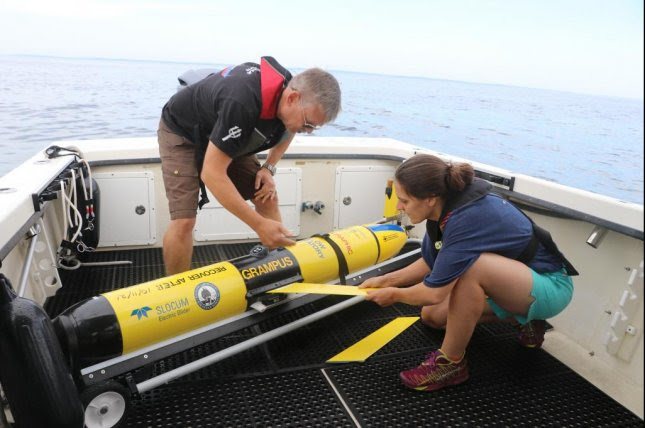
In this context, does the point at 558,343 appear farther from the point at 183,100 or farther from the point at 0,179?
the point at 0,179

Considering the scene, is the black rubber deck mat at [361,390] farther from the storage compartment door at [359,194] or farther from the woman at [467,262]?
the storage compartment door at [359,194]

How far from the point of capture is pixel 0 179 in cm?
247

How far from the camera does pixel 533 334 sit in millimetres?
2348

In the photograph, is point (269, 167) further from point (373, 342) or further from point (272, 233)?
point (373, 342)

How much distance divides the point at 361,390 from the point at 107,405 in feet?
3.35

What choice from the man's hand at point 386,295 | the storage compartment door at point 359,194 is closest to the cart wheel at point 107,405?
the man's hand at point 386,295

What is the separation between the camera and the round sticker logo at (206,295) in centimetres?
198

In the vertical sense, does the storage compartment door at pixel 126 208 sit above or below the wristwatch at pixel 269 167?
below

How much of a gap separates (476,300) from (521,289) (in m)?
0.19

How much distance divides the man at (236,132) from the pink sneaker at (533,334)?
1284mm

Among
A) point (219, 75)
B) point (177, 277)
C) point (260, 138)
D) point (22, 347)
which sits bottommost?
point (177, 277)

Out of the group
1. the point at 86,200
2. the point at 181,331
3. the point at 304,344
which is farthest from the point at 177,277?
the point at 86,200

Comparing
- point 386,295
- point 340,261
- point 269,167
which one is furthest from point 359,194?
point 386,295

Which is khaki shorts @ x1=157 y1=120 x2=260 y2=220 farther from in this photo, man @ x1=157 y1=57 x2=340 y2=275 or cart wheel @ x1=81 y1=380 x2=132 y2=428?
cart wheel @ x1=81 y1=380 x2=132 y2=428
